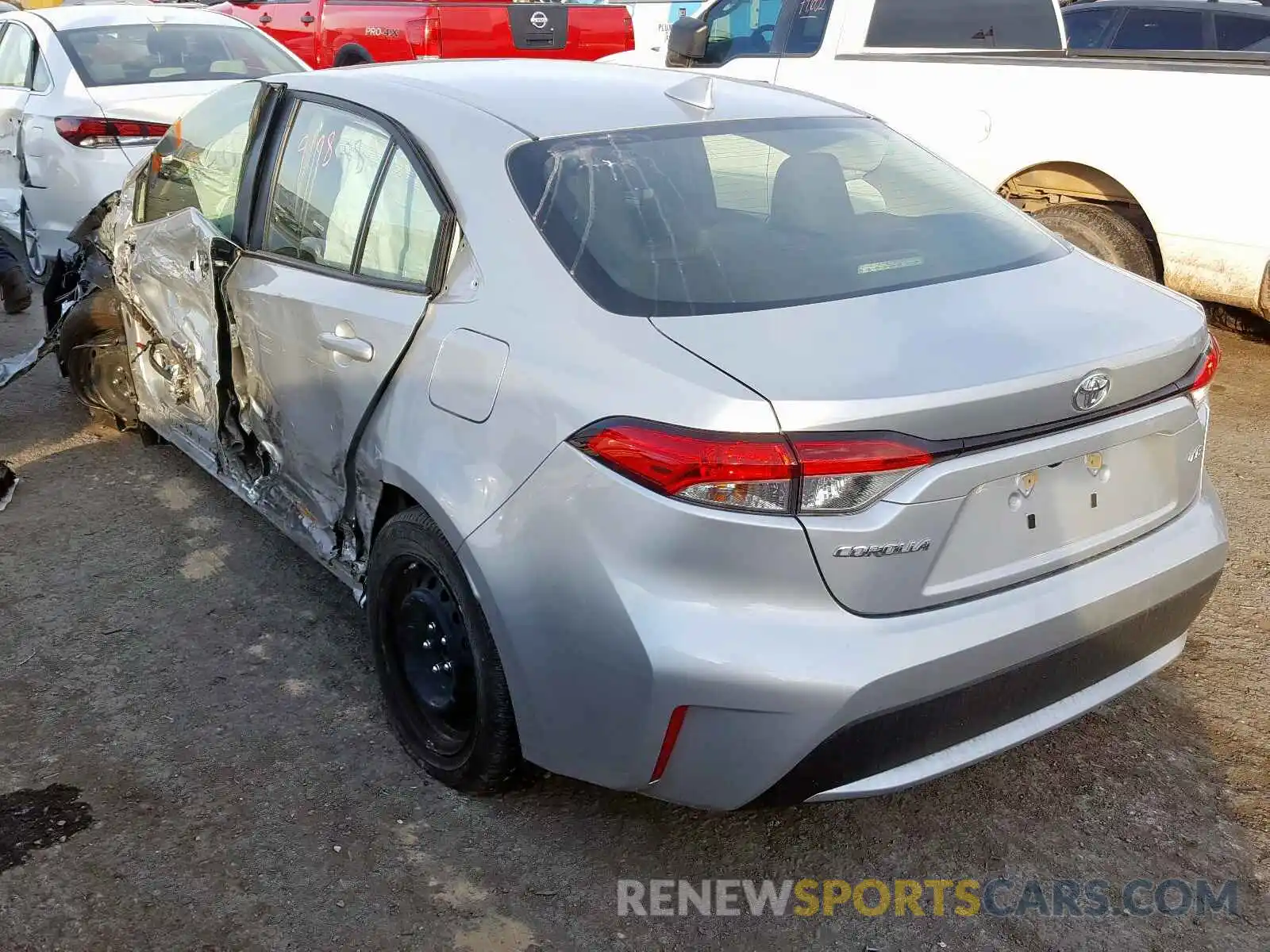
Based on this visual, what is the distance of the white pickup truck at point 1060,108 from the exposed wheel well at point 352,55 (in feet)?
17.2

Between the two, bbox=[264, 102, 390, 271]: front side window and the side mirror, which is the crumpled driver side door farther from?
the side mirror

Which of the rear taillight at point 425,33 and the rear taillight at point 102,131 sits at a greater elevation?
the rear taillight at point 425,33

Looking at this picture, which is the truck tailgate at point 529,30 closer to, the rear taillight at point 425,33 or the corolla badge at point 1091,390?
the rear taillight at point 425,33

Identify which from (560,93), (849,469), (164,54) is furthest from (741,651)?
(164,54)

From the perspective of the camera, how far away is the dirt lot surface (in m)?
2.46

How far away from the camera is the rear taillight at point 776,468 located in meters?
2.07

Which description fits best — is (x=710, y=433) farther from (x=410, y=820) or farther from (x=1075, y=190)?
(x=1075, y=190)

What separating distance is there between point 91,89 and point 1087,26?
20.8ft

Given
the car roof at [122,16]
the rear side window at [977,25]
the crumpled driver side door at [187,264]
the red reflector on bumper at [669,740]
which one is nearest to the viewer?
the red reflector on bumper at [669,740]

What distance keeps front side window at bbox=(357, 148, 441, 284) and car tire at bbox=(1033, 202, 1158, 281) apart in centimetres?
364

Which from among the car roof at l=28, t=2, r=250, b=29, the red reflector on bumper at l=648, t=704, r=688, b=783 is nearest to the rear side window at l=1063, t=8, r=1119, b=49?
the car roof at l=28, t=2, r=250, b=29

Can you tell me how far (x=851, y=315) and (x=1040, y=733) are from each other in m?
0.96

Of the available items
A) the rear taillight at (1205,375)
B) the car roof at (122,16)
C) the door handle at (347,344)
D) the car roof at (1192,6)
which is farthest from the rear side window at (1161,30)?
the door handle at (347,344)

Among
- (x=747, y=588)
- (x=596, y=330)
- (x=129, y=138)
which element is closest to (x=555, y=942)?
(x=747, y=588)
